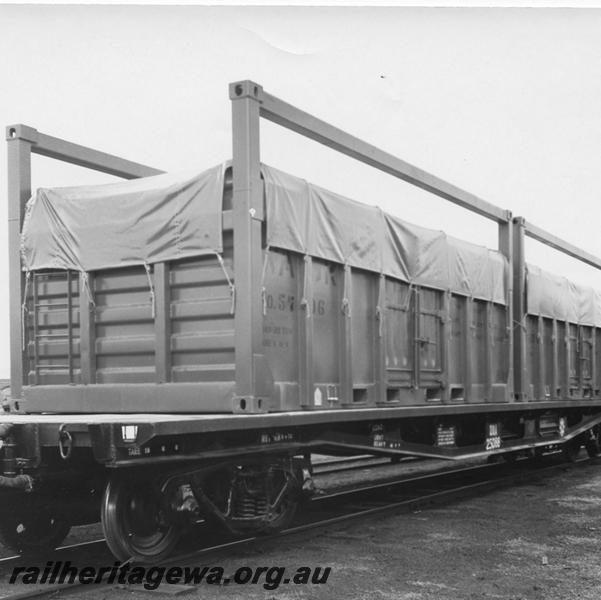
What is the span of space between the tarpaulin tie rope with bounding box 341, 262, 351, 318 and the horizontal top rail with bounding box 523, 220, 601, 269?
497 cm

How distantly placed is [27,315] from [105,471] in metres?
1.86

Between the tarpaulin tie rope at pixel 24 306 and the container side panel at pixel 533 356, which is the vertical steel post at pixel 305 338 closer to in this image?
the tarpaulin tie rope at pixel 24 306

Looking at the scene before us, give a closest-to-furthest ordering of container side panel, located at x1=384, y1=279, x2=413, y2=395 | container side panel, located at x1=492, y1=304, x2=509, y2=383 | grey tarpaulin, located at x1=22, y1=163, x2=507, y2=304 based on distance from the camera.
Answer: grey tarpaulin, located at x1=22, y1=163, x2=507, y2=304 < container side panel, located at x1=384, y1=279, x2=413, y2=395 < container side panel, located at x1=492, y1=304, x2=509, y2=383

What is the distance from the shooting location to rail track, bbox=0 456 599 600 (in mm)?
6895

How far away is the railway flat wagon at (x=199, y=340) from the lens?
6.59 m

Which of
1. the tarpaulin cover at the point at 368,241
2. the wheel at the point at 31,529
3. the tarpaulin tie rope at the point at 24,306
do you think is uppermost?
the tarpaulin cover at the point at 368,241

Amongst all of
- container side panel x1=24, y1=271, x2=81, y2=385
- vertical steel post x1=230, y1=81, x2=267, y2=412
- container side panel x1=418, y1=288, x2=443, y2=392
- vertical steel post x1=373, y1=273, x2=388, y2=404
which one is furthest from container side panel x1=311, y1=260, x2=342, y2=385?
container side panel x1=24, y1=271, x2=81, y2=385

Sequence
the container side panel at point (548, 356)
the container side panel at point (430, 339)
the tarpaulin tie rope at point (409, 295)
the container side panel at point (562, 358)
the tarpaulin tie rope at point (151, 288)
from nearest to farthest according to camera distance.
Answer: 1. the tarpaulin tie rope at point (151, 288)
2. the tarpaulin tie rope at point (409, 295)
3. the container side panel at point (430, 339)
4. the container side panel at point (548, 356)
5. the container side panel at point (562, 358)

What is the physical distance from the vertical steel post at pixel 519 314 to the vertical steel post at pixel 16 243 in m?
6.89

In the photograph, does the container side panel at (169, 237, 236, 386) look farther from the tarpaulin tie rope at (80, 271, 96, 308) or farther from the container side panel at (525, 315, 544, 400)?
the container side panel at (525, 315, 544, 400)

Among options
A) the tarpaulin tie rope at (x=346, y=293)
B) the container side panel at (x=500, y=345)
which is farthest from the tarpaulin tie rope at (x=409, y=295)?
the container side panel at (x=500, y=345)

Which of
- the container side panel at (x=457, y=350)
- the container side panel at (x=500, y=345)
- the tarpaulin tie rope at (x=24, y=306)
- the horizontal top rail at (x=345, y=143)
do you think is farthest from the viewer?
the container side panel at (x=500, y=345)

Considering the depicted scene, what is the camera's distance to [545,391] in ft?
43.8

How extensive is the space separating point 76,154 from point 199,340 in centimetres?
275
